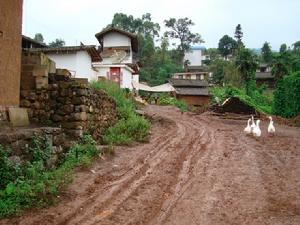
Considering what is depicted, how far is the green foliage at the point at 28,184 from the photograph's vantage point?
6.53 meters

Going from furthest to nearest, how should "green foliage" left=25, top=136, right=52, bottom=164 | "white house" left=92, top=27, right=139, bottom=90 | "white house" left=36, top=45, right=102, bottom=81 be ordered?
"white house" left=92, top=27, right=139, bottom=90
"white house" left=36, top=45, right=102, bottom=81
"green foliage" left=25, top=136, right=52, bottom=164

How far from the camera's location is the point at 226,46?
80.2m

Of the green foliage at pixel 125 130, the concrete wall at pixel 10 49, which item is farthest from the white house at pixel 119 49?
the concrete wall at pixel 10 49

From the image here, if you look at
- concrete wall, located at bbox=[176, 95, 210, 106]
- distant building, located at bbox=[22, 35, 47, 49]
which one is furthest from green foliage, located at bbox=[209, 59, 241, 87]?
distant building, located at bbox=[22, 35, 47, 49]

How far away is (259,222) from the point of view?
6102 millimetres

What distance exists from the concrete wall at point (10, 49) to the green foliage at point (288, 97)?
23488mm

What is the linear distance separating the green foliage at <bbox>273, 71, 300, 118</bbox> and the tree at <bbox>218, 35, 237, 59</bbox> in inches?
1867

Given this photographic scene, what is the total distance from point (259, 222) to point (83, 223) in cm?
266

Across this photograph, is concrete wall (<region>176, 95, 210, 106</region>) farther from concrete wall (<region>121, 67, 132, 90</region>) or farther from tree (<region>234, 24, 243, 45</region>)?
tree (<region>234, 24, 243, 45</region>)

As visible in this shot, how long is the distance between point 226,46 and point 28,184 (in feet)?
251

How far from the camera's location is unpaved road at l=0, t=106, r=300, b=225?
20.5 ft

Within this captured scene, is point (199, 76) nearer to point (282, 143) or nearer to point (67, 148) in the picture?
point (282, 143)

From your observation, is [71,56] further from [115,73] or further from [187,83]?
[187,83]

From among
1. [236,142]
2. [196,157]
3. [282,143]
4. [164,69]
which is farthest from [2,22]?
[164,69]
